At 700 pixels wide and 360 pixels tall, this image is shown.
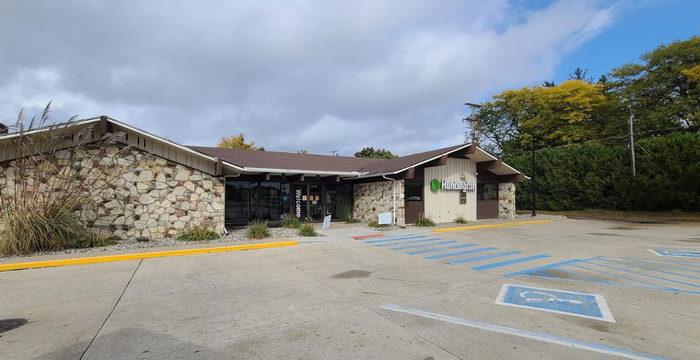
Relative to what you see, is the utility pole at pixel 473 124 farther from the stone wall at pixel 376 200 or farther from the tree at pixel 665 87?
the stone wall at pixel 376 200

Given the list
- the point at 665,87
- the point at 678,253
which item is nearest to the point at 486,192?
the point at 678,253

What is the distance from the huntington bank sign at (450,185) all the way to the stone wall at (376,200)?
9.15 ft

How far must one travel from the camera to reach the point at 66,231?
9320 mm

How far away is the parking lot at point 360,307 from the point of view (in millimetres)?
3551

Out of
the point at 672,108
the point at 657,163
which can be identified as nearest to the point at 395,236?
the point at 657,163

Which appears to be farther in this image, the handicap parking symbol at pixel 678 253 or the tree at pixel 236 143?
Result: the tree at pixel 236 143

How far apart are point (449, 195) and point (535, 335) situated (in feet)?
51.2

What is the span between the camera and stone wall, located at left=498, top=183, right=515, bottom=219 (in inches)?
835

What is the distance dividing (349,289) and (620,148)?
82.5 feet

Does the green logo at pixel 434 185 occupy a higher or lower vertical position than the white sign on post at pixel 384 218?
higher

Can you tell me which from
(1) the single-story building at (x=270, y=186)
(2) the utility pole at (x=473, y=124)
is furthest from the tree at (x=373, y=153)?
(1) the single-story building at (x=270, y=186)

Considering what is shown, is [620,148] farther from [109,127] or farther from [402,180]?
[109,127]

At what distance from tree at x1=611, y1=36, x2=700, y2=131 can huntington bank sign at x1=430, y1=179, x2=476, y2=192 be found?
56.6ft

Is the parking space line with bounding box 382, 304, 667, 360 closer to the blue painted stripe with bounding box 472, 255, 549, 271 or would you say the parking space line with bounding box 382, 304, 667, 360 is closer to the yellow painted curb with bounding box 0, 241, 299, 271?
the blue painted stripe with bounding box 472, 255, 549, 271
